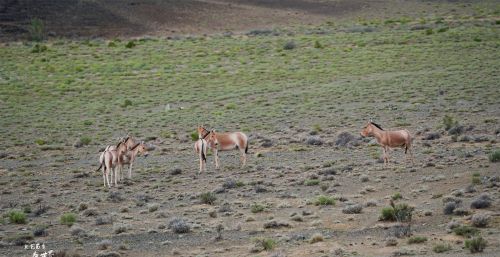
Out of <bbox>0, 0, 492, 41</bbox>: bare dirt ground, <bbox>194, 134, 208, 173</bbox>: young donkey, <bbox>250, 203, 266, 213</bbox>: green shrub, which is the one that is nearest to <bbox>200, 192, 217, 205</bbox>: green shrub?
<bbox>250, 203, 266, 213</bbox>: green shrub

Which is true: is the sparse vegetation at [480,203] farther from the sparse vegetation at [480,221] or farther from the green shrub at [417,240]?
the green shrub at [417,240]

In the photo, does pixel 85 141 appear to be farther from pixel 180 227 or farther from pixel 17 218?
pixel 180 227

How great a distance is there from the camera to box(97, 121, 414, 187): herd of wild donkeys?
27.3 m

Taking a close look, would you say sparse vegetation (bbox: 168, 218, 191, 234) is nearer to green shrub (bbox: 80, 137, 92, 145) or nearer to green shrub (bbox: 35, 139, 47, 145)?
green shrub (bbox: 80, 137, 92, 145)

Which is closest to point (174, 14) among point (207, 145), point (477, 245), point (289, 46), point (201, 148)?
point (289, 46)

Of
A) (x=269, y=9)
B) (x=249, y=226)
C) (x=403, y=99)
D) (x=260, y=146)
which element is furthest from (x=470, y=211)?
(x=269, y=9)

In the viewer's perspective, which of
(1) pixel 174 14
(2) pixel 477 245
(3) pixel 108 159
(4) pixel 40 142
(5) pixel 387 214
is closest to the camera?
(2) pixel 477 245

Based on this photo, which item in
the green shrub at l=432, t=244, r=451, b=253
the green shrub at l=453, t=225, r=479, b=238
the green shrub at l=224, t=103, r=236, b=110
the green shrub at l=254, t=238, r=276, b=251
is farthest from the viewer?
the green shrub at l=224, t=103, r=236, b=110

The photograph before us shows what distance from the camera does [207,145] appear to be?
3023cm

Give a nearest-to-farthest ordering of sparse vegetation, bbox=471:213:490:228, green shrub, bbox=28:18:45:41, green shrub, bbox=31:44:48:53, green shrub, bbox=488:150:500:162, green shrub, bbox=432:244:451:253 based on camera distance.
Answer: green shrub, bbox=432:244:451:253, sparse vegetation, bbox=471:213:490:228, green shrub, bbox=488:150:500:162, green shrub, bbox=31:44:48:53, green shrub, bbox=28:18:45:41

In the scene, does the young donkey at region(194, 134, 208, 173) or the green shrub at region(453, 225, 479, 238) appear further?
the young donkey at region(194, 134, 208, 173)

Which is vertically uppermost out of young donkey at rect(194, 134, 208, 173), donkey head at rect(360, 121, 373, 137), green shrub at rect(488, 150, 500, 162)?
donkey head at rect(360, 121, 373, 137)

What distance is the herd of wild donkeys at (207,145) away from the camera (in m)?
27.3

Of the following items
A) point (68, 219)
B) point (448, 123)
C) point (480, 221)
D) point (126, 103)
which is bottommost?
point (68, 219)
